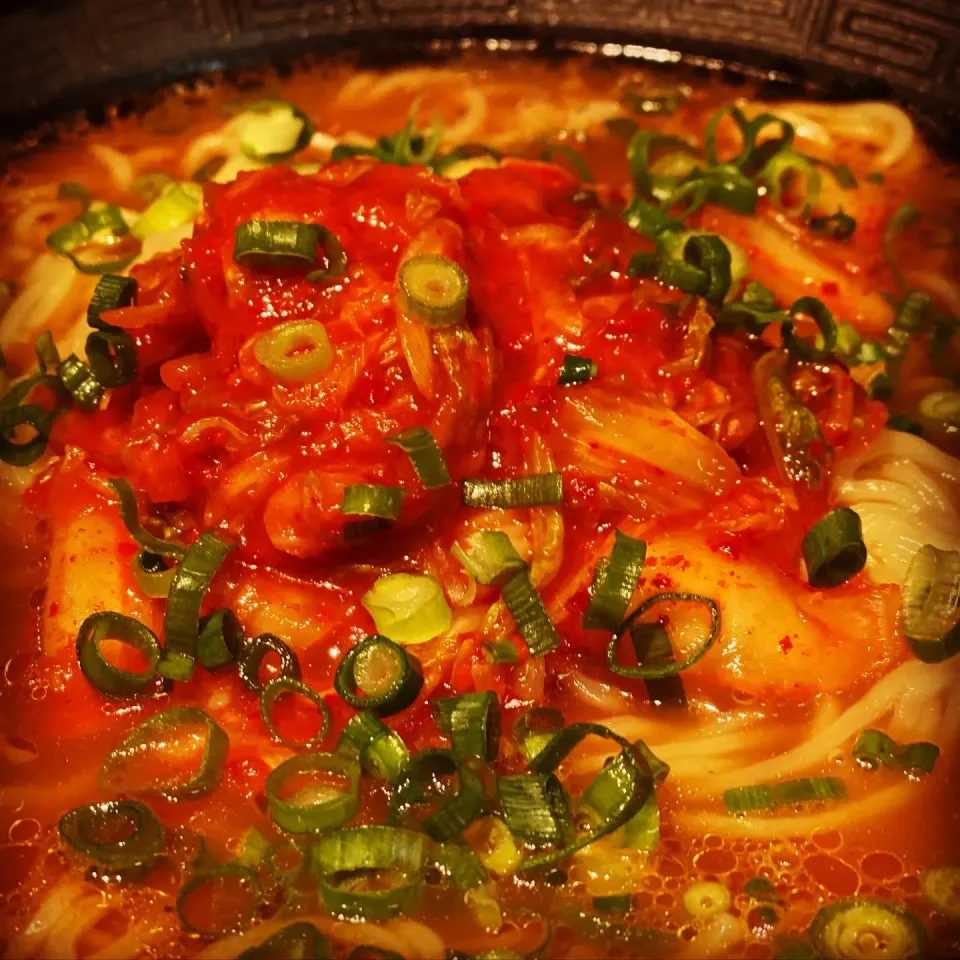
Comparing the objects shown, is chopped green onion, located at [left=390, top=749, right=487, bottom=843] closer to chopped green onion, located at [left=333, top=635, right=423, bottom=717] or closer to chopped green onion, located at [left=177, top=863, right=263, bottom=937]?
chopped green onion, located at [left=333, top=635, right=423, bottom=717]

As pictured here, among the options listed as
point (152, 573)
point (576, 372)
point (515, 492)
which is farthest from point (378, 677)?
point (576, 372)

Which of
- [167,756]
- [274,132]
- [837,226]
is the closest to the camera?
[167,756]

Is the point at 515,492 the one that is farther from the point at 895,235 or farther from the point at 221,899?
the point at 895,235

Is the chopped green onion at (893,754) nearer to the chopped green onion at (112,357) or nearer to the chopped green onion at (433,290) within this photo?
the chopped green onion at (433,290)

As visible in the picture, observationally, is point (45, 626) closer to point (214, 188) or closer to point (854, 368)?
point (214, 188)

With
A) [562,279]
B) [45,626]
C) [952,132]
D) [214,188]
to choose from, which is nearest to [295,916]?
[45,626]

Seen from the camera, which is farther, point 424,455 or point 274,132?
point 274,132

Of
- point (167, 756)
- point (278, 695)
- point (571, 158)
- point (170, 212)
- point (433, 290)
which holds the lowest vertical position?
point (167, 756)
